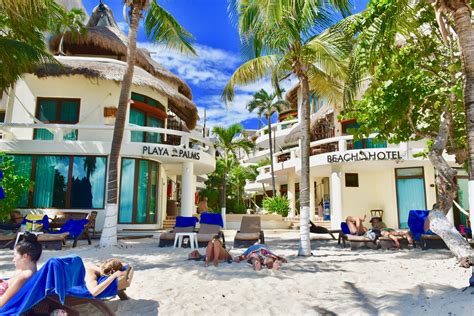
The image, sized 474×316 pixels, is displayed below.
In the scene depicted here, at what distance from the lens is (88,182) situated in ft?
46.3

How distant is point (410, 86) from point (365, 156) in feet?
28.0

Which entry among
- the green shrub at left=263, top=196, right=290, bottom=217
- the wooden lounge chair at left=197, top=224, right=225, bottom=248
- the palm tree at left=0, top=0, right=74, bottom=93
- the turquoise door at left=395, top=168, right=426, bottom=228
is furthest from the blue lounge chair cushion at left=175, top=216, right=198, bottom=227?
the green shrub at left=263, top=196, right=290, bottom=217

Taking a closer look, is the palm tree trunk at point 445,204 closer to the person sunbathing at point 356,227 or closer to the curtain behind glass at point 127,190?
the person sunbathing at point 356,227

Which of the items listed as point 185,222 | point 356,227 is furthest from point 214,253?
point 356,227

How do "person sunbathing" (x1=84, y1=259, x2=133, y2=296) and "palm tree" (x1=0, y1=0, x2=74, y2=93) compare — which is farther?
"palm tree" (x1=0, y1=0, x2=74, y2=93)

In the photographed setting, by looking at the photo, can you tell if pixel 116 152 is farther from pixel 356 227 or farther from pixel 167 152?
pixel 356 227

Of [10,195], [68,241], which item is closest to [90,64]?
[10,195]

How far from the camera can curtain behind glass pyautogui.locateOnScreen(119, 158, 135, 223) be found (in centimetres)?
1444

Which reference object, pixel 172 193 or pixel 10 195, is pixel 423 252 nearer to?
pixel 10 195

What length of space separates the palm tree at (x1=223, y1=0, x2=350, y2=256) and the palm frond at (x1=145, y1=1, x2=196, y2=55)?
2609 mm

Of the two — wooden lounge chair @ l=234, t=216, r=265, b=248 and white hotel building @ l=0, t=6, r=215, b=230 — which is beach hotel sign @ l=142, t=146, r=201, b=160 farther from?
wooden lounge chair @ l=234, t=216, r=265, b=248

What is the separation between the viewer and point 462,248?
4.77 m

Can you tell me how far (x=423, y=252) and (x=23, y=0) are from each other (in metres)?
10.3

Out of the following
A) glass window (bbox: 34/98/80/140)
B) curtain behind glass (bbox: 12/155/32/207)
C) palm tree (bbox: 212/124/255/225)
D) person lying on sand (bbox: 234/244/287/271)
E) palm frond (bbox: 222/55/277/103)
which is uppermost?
palm tree (bbox: 212/124/255/225)
